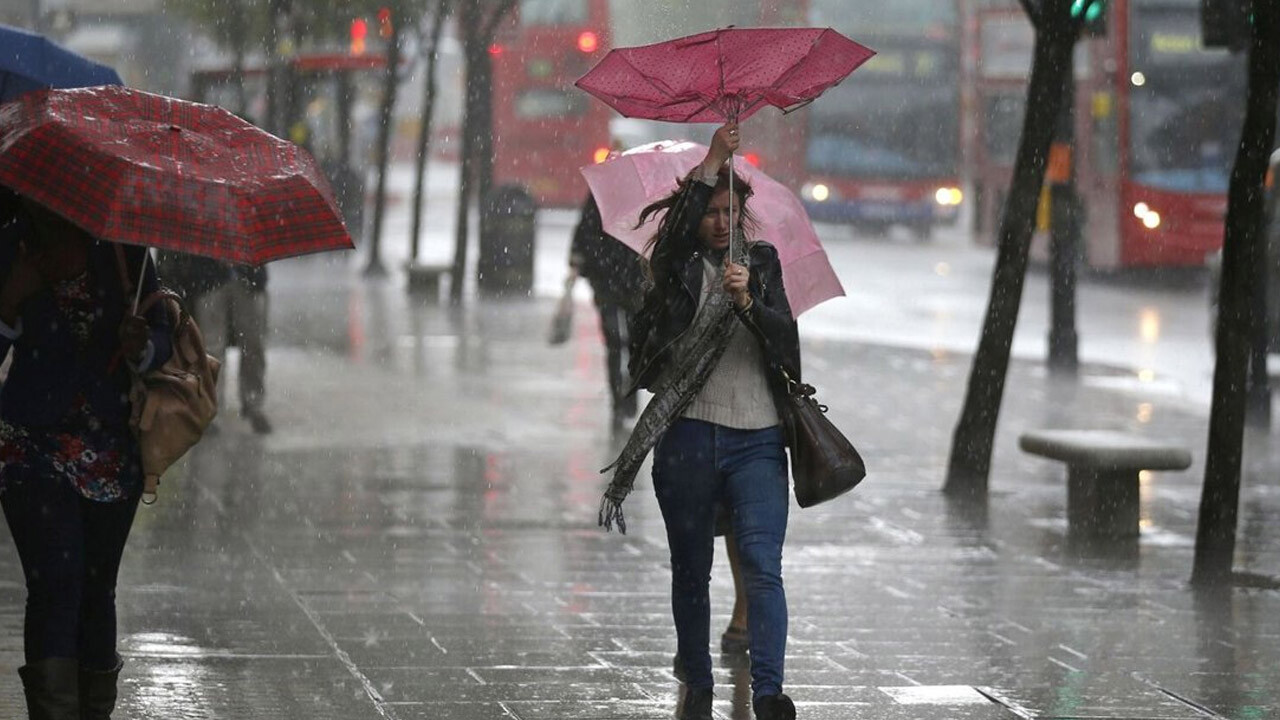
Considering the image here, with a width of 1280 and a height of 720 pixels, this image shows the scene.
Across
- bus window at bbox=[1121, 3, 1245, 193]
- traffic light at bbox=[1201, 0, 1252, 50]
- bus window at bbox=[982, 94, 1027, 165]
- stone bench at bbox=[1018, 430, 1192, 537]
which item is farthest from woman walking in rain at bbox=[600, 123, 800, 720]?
bus window at bbox=[982, 94, 1027, 165]

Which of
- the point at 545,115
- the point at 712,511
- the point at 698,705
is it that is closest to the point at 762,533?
the point at 712,511

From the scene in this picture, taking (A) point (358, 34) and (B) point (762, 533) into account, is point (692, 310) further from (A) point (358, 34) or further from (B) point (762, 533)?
(A) point (358, 34)

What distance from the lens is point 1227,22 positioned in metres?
10.8

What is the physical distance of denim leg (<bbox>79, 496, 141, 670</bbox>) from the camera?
5.79 meters

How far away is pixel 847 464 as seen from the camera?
645 centimetres

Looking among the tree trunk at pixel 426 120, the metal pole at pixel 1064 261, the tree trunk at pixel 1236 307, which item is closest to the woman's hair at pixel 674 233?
the tree trunk at pixel 1236 307

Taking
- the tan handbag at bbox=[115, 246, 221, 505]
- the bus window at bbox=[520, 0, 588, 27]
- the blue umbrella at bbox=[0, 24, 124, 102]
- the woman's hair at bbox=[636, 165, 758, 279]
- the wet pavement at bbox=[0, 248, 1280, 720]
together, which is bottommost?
the wet pavement at bbox=[0, 248, 1280, 720]

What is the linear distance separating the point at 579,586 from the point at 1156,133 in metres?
21.4

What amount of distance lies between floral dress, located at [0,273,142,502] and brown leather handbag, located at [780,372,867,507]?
5.92ft

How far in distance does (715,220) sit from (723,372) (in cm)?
42

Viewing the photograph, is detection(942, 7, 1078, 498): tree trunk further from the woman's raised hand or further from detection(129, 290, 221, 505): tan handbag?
detection(129, 290, 221, 505): tan handbag

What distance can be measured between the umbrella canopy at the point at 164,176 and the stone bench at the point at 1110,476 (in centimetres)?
545

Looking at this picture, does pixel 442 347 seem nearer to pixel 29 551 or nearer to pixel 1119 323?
pixel 1119 323

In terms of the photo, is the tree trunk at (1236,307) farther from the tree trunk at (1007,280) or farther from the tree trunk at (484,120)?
the tree trunk at (484,120)
